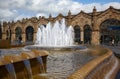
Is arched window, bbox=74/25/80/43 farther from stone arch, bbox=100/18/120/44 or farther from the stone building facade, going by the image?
stone arch, bbox=100/18/120/44

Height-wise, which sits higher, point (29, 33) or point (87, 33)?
point (29, 33)

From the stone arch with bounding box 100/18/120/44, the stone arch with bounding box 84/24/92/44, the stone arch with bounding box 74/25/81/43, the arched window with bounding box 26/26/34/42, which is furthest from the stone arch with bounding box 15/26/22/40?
the stone arch with bounding box 100/18/120/44

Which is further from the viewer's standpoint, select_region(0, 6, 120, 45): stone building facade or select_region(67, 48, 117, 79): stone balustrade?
select_region(0, 6, 120, 45): stone building facade

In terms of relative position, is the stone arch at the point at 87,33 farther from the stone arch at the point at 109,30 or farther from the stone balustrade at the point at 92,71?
the stone balustrade at the point at 92,71

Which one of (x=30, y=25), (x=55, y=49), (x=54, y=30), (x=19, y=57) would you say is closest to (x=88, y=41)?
(x=30, y=25)

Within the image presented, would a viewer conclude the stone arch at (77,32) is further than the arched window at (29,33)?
No

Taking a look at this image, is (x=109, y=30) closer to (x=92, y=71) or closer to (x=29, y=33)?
(x=29, y=33)

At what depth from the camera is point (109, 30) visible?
1695 inches

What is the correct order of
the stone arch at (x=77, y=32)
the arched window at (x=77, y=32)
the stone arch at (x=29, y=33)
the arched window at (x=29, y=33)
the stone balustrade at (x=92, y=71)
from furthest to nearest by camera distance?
the arched window at (x=29, y=33)
the stone arch at (x=29, y=33)
the arched window at (x=77, y=32)
the stone arch at (x=77, y=32)
the stone balustrade at (x=92, y=71)

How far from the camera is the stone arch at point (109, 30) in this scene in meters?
42.0

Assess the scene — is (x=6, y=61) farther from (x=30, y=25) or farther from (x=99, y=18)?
(x=30, y=25)

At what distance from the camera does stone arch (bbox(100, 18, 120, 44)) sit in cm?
4201

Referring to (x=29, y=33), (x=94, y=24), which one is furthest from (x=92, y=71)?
(x=29, y=33)

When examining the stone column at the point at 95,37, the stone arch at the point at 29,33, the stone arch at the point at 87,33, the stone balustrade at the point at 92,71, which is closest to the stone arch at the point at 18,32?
the stone arch at the point at 29,33
